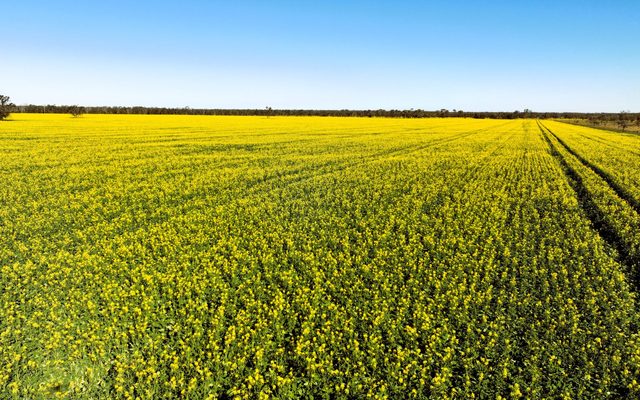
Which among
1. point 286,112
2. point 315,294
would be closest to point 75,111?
point 286,112

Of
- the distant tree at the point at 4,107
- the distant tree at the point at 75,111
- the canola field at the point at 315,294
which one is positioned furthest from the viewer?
the distant tree at the point at 75,111

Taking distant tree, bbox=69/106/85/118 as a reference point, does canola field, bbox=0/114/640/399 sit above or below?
below

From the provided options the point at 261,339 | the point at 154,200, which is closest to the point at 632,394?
the point at 261,339

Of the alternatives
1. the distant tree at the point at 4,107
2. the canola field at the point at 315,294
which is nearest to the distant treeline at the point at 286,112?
the distant tree at the point at 4,107

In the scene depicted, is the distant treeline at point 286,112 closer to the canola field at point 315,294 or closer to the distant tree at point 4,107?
the distant tree at point 4,107

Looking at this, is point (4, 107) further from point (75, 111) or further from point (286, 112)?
point (286, 112)

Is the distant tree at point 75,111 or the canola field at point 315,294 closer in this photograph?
the canola field at point 315,294

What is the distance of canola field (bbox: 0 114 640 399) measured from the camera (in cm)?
610

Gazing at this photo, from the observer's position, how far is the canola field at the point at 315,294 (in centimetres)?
610

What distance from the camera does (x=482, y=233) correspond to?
12.9 meters

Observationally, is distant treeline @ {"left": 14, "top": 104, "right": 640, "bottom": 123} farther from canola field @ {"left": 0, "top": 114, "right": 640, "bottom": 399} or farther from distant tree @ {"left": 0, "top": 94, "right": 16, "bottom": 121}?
canola field @ {"left": 0, "top": 114, "right": 640, "bottom": 399}

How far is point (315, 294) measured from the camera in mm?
8539

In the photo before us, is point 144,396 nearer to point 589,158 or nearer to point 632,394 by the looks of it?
point 632,394

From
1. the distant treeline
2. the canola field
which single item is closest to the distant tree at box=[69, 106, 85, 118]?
the distant treeline
